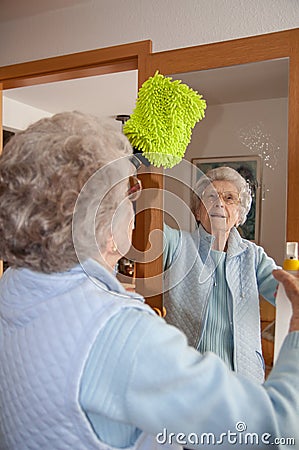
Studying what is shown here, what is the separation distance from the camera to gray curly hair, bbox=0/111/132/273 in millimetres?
549

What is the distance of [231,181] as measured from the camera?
2.41 ft

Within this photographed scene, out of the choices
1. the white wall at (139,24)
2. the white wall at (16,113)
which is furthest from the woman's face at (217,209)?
the white wall at (16,113)

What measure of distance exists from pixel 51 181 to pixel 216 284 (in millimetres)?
276

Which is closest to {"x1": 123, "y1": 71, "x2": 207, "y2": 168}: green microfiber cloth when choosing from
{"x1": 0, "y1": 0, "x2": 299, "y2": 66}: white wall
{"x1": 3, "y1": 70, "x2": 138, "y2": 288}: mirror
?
{"x1": 0, "y1": 0, "x2": 299, "y2": 66}: white wall

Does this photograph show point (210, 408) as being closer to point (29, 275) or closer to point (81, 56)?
point (29, 275)

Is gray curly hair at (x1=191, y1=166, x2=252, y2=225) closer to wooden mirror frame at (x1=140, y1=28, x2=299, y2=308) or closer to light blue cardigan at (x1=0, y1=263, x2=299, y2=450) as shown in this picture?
light blue cardigan at (x1=0, y1=263, x2=299, y2=450)

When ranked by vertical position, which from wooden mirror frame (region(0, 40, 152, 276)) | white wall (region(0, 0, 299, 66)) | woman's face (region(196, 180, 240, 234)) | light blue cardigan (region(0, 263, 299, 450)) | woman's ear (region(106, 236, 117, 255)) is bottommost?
light blue cardigan (region(0, 263, 299, 450))

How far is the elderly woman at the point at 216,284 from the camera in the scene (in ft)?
2.06

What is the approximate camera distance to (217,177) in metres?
0.71

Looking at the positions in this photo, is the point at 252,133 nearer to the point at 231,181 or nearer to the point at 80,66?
the point at 231,181

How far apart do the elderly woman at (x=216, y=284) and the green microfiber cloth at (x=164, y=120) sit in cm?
7

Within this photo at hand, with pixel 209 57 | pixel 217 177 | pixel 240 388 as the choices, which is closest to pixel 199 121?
pixel 217 177

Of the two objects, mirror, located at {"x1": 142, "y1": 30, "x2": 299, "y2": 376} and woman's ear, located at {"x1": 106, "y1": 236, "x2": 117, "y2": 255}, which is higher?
mirror, located at {"x1": 142, "y1": 30, "x2": 299, "y2": 376}

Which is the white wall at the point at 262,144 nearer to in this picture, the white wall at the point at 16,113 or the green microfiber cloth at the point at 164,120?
the green microfiber cloth at the point at 164,120
